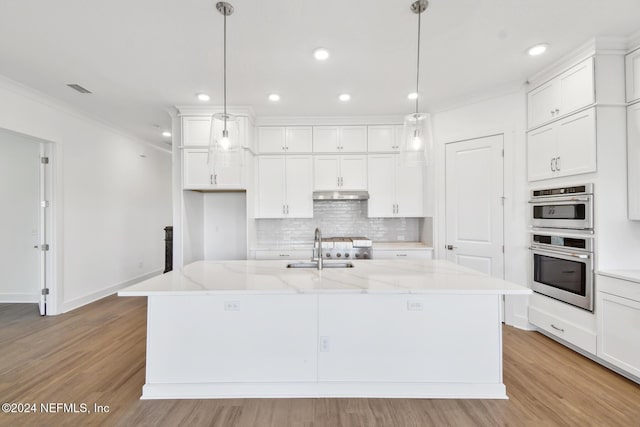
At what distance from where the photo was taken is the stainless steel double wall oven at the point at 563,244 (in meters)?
2.56

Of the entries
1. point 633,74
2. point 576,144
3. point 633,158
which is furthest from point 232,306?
point 633,74

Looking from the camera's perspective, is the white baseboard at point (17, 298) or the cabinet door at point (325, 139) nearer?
the white baseboard at point (17, 298)

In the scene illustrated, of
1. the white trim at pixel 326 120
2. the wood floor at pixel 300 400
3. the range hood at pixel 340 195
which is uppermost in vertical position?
the white trim at pixel 326 120

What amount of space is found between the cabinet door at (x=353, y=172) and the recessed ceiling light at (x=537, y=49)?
7.16ft

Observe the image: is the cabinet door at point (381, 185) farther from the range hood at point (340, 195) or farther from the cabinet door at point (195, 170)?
the cabinet door at point (195, 170)

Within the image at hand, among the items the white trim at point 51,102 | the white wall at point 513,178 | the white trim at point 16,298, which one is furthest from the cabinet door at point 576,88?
the white trim at point 16,298

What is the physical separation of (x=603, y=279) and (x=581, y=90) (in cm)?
164

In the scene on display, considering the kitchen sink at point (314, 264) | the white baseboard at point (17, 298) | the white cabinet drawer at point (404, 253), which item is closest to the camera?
the kitchen sink at point (314, 264)

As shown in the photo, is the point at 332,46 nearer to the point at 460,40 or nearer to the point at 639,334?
the point at 460,40

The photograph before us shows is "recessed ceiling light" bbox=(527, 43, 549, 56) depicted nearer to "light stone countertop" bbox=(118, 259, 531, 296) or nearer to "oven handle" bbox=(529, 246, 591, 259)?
"oven handle" bbox=(529, 246, 591, 259)

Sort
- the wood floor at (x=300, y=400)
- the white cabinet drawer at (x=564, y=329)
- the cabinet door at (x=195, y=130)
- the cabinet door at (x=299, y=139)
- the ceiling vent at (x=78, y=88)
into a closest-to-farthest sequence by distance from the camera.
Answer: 1. the wood floor at (x=300, y=400)
2. the white cabinet drawer at (x=564, y=329)
3. the ceiling vent at (x=78, y=88)
4. the cabinet door at (x=195, y=130)
5. the cabinet door at (x=299, y=139)

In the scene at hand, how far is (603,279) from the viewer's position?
2.43 m

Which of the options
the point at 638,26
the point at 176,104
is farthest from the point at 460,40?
the point at 176,104

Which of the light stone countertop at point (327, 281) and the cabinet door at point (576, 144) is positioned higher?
the cabinet door at point (576, 144)
